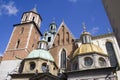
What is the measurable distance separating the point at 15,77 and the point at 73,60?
562 centimetres

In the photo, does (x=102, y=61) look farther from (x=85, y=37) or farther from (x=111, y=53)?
(x=85, y=37)

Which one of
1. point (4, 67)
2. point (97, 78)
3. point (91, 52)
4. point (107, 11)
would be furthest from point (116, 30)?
point (4, 67)

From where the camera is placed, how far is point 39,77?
14.8m

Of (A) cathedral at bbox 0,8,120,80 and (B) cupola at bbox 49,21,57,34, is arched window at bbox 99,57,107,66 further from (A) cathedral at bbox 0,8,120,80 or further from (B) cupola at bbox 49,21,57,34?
(B) cupola at bbox 49,21,57,34

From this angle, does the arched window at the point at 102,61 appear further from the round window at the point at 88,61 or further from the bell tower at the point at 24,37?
the bell tower at the point at 24,37

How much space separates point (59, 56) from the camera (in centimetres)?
1978

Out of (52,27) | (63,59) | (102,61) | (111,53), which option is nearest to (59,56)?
(63,59)

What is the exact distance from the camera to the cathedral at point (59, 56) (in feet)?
45.8

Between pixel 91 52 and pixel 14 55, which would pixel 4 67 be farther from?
pixel 91 52

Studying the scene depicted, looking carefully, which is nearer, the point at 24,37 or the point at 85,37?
the point at 85,37

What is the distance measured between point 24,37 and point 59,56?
5.72m

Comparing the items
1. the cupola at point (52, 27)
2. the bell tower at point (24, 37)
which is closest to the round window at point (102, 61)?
the bell tower at point (24, 37)

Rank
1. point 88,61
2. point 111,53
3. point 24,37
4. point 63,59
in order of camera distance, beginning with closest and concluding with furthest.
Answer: point 88,61 < point 111,53 < point 63,59 < point 24,37

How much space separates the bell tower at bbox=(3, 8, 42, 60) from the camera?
20.7 m
